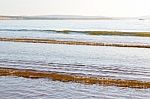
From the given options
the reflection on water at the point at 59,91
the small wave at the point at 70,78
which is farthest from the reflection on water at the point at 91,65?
the reflection on water at the point at 59,91

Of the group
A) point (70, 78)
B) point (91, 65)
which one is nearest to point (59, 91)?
point (70, 78)

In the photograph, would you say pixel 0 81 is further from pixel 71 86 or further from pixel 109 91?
pixel 109 91

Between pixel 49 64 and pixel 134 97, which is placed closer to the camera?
pixel 134 97

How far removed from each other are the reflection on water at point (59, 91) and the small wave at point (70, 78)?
88 centimetres

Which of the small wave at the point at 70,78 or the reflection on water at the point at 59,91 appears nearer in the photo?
the reflection on water at the point at 59,91

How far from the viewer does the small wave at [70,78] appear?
79.3 feet

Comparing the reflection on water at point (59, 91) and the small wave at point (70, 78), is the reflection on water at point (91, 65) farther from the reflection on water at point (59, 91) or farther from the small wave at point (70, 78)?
the reflection on water at point (59, 91)

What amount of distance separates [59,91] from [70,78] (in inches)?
152

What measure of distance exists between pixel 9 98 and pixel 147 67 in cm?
1508

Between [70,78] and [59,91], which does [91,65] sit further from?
[59,91]

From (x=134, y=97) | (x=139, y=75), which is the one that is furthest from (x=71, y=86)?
(x=139, y=75)

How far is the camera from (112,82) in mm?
24594

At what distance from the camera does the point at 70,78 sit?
84.7 ft

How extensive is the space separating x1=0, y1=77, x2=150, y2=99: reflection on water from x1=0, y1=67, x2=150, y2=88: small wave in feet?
2.90
